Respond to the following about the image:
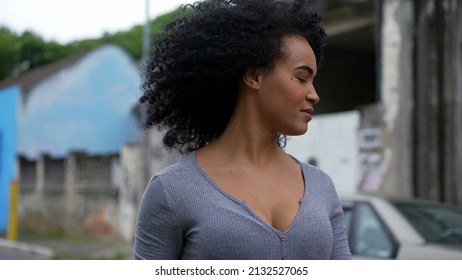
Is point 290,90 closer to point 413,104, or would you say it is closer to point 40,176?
point 413,104

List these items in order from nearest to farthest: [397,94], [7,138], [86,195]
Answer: [397,94] < [86,195] < [7,138]

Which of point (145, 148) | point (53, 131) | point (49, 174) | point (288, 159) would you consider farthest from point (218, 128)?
point (53, 131)

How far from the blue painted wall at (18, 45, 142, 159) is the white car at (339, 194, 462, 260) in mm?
14645

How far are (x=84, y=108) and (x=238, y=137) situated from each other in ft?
63.3

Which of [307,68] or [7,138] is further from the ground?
A: [307,68]

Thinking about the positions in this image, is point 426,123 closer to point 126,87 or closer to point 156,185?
point 156,185

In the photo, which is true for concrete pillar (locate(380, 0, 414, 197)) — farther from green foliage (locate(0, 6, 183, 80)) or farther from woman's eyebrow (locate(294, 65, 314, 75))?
green foliage (locate(0, 6, 183, 80))

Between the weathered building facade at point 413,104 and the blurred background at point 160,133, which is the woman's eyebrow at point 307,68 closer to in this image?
the blurred background at point 160,133

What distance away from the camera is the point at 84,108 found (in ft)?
68.0

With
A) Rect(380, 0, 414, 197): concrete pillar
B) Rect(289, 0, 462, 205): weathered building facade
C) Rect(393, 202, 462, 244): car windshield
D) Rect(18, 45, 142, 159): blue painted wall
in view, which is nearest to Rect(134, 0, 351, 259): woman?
Rect(393, 202, 462, 244): car windshield

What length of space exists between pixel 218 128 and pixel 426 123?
7.37 m

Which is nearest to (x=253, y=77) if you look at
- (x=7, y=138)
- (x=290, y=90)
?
(x=290, y=90)

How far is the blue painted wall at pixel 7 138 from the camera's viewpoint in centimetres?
1945

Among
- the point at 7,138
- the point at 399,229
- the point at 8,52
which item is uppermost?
the point at 8,52
